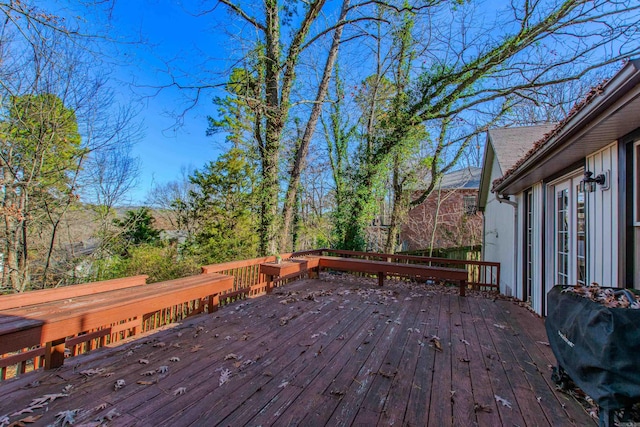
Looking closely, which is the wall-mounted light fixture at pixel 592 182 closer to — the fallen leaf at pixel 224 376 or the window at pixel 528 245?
the window at pixel 528 245

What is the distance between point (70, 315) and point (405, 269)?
208 inches

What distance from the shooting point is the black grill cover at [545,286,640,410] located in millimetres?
1478

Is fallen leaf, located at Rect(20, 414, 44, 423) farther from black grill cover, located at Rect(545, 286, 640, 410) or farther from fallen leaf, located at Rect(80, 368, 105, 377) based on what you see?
black grill cover, located at Rect(545, 286, 640, 410)

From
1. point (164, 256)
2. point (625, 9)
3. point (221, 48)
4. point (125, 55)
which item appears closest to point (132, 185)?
point (164, 256)

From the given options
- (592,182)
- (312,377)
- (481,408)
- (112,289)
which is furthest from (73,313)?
(592,182)

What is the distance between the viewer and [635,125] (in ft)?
6.98

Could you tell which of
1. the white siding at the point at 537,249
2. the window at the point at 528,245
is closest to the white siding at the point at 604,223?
the white siding at the point at 537,249

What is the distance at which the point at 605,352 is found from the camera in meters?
1.53

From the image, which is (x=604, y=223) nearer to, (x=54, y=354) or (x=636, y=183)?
(x=636, y=183)

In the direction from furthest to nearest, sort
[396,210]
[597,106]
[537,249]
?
[396,210]
[537,249]
[597,106]

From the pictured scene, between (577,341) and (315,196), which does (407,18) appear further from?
(577,341)

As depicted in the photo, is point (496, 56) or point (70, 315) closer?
point (70, 315)

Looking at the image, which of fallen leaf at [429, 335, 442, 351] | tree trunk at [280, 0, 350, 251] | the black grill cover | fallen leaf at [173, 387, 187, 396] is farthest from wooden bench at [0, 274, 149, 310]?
tree trunk at [280, 0, 350, 251]

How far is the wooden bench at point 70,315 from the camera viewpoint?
1.94 meters
